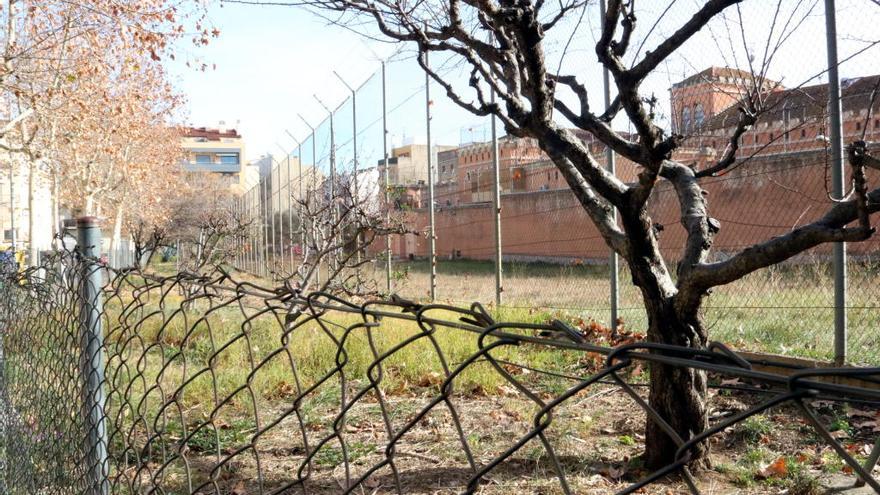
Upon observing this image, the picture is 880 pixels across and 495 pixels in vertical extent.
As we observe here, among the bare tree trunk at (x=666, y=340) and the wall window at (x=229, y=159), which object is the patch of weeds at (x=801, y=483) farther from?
the wall window at (x=229, y=159)

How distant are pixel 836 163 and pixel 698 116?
102cm

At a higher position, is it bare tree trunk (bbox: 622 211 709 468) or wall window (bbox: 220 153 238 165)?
wall window (bbox: 220 153 238 165)

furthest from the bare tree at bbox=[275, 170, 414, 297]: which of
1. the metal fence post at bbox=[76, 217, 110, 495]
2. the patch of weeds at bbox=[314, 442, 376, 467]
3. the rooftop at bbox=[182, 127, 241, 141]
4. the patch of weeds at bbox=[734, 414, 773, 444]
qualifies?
the rooftop at bbox=[182, 127, 241, 141]

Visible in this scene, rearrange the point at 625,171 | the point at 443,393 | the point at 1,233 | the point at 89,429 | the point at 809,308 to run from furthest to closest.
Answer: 1. the point at 1,233
2. the point at 625,171
3. the point at 809,308
4. the point at 89,429
5. the point at 443,393

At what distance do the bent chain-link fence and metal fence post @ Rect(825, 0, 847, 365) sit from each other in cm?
85

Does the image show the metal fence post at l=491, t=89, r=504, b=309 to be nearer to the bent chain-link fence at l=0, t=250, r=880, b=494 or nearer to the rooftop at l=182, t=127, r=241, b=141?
the bent chain-link fence at l=0, t=250, r=880, b=494

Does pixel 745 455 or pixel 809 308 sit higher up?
pixel 809 308

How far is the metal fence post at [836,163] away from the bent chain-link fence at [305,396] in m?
0.85

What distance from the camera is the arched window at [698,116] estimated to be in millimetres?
5379

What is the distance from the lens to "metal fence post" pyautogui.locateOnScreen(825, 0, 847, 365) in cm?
471

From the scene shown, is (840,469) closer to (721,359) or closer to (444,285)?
(721,359)

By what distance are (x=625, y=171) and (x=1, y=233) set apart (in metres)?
35.3

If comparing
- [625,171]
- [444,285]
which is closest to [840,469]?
[625,171]

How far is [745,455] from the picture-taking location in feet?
12.3
